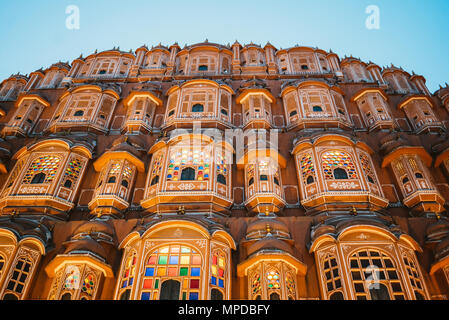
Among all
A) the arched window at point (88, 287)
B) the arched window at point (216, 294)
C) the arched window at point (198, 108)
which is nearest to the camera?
the arched window at point (216, 294)

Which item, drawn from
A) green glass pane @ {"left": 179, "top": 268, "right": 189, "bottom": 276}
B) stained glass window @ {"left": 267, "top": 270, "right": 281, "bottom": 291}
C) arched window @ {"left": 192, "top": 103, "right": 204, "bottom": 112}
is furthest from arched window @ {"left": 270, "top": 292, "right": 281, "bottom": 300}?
arched window @ {"left": 192, "top": 103, "right": 204, "bottom": 112}

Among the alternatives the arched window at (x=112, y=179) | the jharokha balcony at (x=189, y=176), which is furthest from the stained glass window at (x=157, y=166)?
the arched window at (x=112, y=179)

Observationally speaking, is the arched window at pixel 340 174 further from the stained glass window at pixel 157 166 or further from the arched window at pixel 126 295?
the arched window at pixel 126 295

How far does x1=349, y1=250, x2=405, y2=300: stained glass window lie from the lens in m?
12.3

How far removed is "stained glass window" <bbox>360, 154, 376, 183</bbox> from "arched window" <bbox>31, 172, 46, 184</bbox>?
603 inches

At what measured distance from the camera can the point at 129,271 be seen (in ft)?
44.7

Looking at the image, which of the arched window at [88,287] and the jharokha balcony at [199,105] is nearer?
the arched window at [88,287]

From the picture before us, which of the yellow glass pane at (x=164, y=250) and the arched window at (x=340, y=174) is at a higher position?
the arched window at (x=340, y=174)

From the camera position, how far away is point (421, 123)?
21781mm

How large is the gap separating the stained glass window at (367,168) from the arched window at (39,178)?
1532 centimetres

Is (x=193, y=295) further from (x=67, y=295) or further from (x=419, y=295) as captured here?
(x=419, y=295)

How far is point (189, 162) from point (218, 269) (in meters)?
6.13

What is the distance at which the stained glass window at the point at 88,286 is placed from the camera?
13.1 metres

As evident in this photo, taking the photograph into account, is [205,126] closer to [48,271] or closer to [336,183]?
[336,183]
